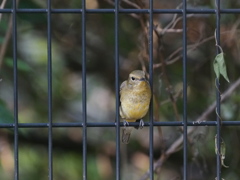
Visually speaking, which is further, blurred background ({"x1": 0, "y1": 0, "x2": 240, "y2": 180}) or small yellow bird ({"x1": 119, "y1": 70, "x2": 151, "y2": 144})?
blurred background ({"x1": 0, "y1": 0, "x2": 240, "y2": 180})

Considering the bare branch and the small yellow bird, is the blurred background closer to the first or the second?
the bare branch

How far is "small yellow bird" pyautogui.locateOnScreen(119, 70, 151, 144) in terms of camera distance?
15.4 feet

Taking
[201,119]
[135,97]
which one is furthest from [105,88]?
[135,97]

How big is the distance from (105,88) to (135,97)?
6.01 feet

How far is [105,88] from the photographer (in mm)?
6590

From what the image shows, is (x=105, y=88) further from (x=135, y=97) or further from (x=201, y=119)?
(x=135, y=97)

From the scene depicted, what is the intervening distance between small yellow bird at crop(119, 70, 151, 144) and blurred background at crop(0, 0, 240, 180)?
879mm

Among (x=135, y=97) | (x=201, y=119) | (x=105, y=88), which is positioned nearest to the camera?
(x=135, y=97)

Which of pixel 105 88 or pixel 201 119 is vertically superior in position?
pixel 105 88

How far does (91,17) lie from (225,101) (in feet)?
4.63

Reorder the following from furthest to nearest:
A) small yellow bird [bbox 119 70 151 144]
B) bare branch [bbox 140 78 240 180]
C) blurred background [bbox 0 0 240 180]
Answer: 1. blurred background [bbox 0 0 240 180]
2. bare branch [bbox 140 78 240 180]
3. small yellow bird [bbox 119 70 151 144]

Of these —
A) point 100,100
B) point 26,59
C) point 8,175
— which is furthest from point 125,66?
point 8,175

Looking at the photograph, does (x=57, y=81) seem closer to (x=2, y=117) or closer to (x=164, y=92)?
(x=164, y=92)

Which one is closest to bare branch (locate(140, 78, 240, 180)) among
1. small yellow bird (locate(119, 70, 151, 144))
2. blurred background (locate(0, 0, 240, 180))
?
blurred background (locate(0, 0, 240, 180))
